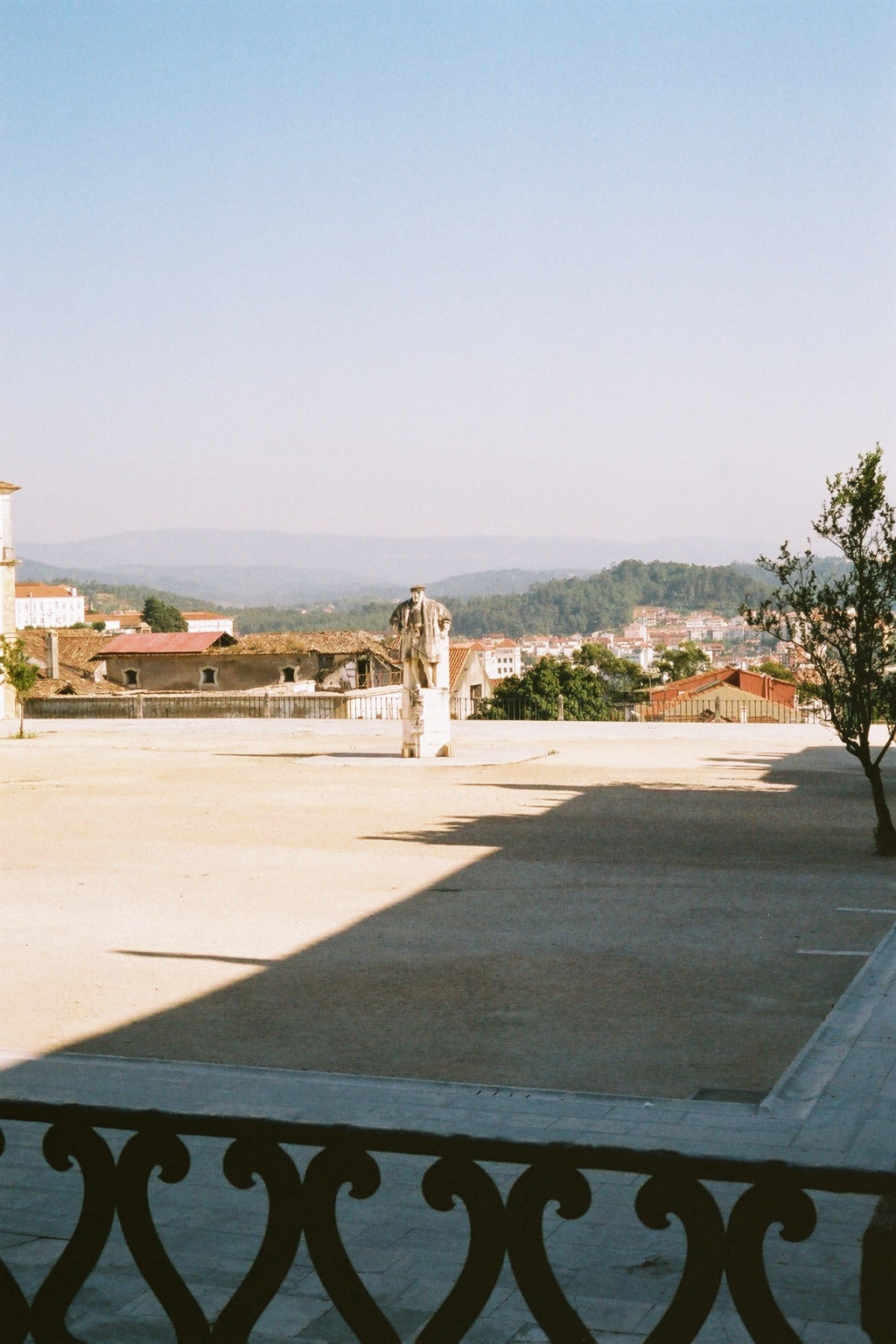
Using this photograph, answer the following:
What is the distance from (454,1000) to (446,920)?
7.77ft

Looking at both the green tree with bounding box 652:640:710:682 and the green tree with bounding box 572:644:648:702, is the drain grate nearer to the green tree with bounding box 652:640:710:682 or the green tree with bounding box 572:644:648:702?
the green tree with bounding box 572:644:648:702

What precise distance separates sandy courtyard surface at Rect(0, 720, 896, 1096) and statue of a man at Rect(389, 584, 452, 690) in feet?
8.76

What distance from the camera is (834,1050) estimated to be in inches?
262

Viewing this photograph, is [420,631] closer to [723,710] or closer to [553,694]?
[723,710]

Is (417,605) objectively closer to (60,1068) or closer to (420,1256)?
(60,1068)

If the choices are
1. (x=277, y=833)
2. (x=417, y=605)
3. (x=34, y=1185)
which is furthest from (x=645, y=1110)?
(x=417, y=605)

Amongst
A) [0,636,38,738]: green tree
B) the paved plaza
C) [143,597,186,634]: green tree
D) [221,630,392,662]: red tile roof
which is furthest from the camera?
[143,597,186,634]: green tree

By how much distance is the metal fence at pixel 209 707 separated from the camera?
3672cm

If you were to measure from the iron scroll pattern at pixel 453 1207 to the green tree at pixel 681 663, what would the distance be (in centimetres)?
10296

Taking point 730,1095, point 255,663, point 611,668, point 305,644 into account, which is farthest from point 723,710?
point 611,668

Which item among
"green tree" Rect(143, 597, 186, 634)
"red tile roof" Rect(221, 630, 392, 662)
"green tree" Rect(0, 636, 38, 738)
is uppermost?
"green tree" Rect(143, 597, 186, 634)

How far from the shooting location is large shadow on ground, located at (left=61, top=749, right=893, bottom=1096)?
6.93 meters

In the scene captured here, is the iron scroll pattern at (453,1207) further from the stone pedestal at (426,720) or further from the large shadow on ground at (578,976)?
the stone pedestal at (426,720)

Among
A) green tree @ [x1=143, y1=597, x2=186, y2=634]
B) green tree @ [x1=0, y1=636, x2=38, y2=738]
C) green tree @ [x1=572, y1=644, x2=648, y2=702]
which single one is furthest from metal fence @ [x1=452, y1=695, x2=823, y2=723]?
green tree @ [x1=143, y1=597, x2=186, y2=634]
